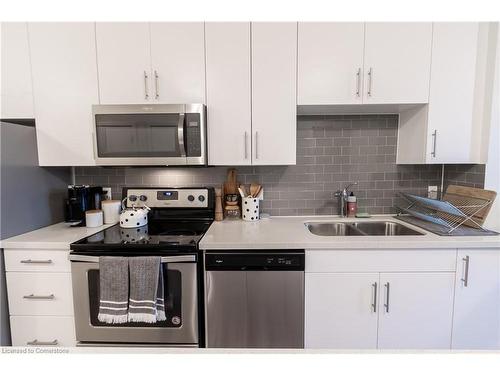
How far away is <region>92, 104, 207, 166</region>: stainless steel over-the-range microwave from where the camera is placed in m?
1.66

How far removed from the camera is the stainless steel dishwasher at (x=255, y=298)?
1484 mm

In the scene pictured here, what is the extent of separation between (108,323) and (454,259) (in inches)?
77.5

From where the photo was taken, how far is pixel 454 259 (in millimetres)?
1485

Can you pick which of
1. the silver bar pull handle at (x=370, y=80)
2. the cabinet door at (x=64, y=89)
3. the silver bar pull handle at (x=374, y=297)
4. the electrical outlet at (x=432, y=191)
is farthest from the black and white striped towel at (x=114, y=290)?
the electrical outlet at (x=432, y=191)

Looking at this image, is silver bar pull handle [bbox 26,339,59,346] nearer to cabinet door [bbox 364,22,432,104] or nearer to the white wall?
cabinet door [bbox 364,22,432,104]

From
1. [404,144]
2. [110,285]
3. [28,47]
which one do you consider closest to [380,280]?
[404,144]

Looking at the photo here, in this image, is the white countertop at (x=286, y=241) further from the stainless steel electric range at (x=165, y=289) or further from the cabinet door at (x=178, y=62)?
the cabinet door at (x=178, y=62)

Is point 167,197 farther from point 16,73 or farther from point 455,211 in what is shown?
point 455,211

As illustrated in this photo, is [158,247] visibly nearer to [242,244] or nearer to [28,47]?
[242,244]

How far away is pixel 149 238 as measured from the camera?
1.61 meters

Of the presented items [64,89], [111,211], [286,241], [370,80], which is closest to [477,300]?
[286,241]

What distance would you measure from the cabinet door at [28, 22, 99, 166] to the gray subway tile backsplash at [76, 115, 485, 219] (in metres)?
0.36

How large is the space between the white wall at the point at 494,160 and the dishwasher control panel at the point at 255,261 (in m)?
1.33

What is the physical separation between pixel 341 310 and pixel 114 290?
1.26 metres
